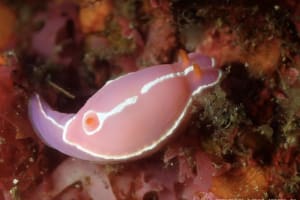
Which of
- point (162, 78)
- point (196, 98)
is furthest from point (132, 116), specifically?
point (196, 98)

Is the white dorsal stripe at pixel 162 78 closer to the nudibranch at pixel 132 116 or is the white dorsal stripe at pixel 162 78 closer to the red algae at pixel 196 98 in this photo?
the nudibranch at pixel 132 116

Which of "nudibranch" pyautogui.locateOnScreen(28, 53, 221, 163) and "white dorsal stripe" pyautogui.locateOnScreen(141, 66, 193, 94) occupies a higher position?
"white dorsal stripe" pyautogui.locateOnScreen(141, 66, 193, 94)

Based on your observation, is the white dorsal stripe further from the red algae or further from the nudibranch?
the red algae

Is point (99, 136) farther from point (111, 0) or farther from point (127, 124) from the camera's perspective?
point (111, 0)

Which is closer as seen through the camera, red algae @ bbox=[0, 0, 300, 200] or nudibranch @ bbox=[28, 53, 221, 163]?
nudibranch @ bbox=[28, 53, 221, 163]

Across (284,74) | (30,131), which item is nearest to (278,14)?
(284,74)

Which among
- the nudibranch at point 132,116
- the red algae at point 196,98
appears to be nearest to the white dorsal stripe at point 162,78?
the nudibranch at point 132,116

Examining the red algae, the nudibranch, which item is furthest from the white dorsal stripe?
the red algae

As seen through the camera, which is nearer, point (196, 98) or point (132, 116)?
point (132, 116)

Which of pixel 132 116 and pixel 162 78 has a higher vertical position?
pixel 162 78

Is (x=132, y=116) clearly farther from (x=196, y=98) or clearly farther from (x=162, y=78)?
(x=196, y=98)
